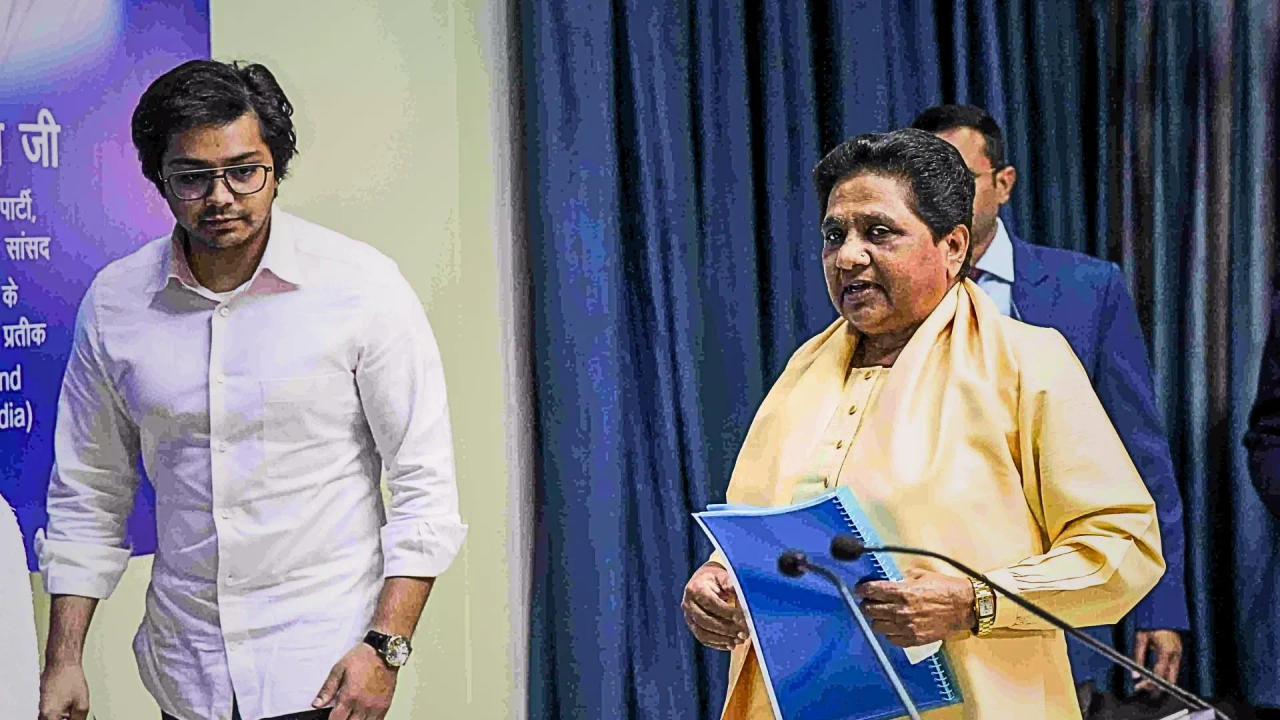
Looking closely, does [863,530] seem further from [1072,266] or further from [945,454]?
[1072,266]

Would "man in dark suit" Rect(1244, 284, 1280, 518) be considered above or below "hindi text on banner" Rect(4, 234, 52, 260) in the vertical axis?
below

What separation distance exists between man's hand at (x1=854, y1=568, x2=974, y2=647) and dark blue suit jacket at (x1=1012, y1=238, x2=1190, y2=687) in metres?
1.10

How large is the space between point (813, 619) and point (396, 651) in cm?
73

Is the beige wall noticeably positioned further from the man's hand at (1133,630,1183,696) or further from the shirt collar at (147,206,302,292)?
the man's hand at (1133,630,1183,696)

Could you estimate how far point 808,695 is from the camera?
1.81m

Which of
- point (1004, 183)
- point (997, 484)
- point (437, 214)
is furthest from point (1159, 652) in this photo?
point (437, 214)

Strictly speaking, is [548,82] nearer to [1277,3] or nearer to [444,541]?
[444,541]

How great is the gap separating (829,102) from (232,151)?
4.18 ft

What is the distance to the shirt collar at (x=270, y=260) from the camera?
2062 mm

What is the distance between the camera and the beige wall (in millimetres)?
2178

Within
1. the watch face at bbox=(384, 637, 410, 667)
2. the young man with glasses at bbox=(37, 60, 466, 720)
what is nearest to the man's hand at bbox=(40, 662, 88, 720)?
the young man with glasses at bbox=(37, 60, 466, 720)

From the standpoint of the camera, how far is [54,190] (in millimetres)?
1983

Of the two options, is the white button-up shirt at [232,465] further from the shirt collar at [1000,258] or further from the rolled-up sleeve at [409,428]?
the shirt collar at [1000,258]

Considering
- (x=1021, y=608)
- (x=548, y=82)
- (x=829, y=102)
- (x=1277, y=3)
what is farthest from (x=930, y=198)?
(x=1277, y=3)
